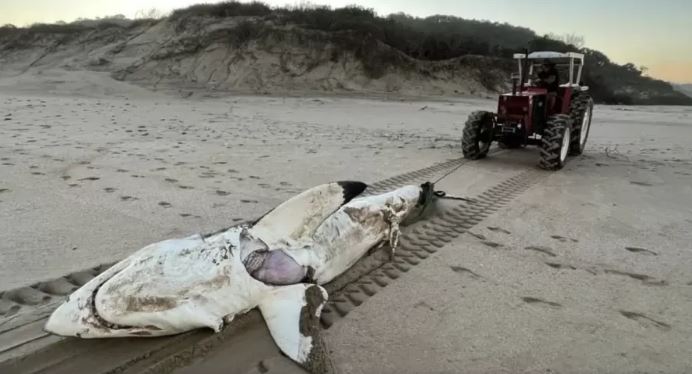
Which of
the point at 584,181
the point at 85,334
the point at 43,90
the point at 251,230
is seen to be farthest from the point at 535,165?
the point at 43,90

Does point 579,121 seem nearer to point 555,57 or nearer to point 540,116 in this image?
point 540,116

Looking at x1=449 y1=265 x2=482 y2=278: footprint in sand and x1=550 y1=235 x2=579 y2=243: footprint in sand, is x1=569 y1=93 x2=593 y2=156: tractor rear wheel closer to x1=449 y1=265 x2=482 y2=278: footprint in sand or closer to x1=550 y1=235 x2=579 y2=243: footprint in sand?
x1=550 y1=235 x2=579 y2=243: footprint in sand

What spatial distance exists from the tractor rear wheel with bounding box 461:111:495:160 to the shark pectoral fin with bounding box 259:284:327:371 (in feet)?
17.4

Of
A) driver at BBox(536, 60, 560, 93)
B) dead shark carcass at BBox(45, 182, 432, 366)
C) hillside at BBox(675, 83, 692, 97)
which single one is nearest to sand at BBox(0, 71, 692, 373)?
dead shark carcass at BBox(45, 182, 432, 366)

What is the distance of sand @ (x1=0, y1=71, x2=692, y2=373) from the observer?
2.60 metres

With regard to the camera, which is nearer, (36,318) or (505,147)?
(36,318)

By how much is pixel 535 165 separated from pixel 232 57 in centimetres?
1748

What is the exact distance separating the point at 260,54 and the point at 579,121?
16.8 metres

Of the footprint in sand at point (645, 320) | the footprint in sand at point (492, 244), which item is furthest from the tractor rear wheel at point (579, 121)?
the footprint in sand at point (645, 320)

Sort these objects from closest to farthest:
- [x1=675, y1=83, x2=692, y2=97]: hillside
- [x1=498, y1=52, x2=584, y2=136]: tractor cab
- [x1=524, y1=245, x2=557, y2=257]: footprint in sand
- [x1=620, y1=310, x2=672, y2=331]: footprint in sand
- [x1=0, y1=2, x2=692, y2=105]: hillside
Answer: [x1=620, y1=310, x2=672, y2=331]: footprint in sand
[x1=524, y1=245, x2=557, y2=257]: footprint in sand
[x1=498, y1=52, x2=584, y2=136]: tractor cab
[x1=0, y1=2, x2=692, y2=105]: hillside
[x1=675, y1=83, x2=692, y2=97]: hillside

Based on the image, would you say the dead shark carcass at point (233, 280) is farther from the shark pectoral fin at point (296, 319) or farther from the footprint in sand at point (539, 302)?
the footprint in sand at point (539, 302)

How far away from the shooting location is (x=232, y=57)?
72.3 ft

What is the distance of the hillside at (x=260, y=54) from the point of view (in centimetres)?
2148

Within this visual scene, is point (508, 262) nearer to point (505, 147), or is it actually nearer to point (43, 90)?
point (505, 147)
